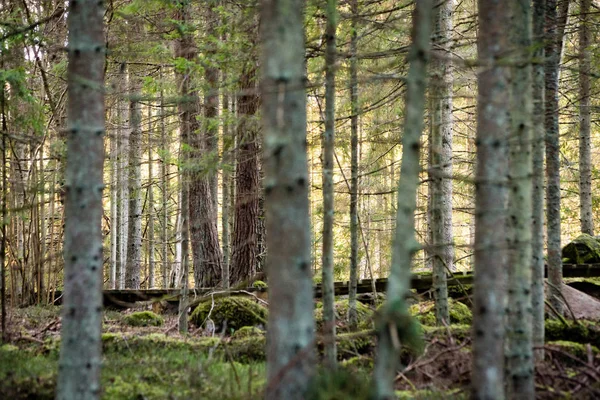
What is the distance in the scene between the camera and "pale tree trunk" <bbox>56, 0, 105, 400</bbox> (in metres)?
4.64

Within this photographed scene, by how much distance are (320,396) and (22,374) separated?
3.82 metres

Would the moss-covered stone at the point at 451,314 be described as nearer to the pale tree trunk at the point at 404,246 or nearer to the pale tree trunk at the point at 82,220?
the pale tree trunk at the point at 82,220

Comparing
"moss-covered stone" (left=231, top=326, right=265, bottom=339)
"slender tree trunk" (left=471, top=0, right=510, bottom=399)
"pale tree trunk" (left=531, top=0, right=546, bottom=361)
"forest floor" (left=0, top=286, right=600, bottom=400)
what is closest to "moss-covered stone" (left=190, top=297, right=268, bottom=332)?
"forest floor" (left=0, top=286, right=600, bottom=400)

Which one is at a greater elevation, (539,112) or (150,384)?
(539,112)

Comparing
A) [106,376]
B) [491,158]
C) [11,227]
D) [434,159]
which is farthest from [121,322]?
[491,158]

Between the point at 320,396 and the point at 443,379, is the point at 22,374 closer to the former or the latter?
the point at 320,396

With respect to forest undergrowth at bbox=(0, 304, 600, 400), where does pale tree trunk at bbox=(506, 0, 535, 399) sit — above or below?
above

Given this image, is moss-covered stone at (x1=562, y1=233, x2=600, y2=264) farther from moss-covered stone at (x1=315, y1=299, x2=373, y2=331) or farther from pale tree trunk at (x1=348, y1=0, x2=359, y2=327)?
pale tree trunk at (x1=348, y1=0, x2=359, y2=327)

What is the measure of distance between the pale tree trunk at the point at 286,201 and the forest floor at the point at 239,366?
0.84 ft

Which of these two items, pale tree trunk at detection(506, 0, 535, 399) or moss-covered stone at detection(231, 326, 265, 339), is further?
moss-covered stone at detection(231, 326, 265, 339)

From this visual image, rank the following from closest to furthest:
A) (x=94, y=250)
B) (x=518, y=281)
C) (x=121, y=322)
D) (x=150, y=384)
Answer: (x=94, y=250) → (x=518, y=281) → (x=150, y=384) → (x=121, y=322)

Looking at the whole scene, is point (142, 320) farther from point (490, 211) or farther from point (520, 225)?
point (490, 211)

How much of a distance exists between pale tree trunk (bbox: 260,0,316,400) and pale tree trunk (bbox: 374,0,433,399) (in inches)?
19.8

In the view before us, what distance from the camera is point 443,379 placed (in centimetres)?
650
